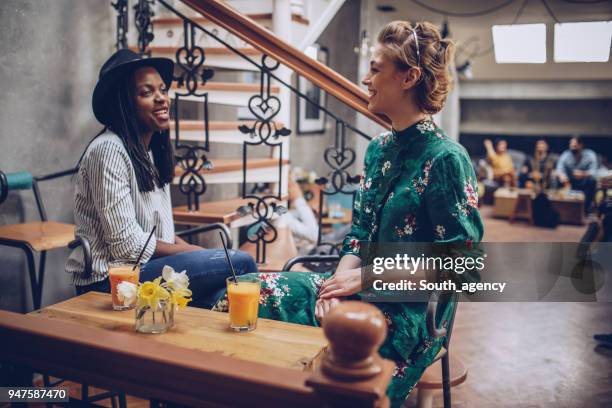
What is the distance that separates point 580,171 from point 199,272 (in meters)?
9.19

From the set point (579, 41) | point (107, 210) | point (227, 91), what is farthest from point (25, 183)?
point (579, 41)

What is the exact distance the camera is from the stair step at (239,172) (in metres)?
3.31

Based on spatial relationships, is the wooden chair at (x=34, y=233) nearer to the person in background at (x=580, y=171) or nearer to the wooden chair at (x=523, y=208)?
the wooden chair at (x=523, y=208)

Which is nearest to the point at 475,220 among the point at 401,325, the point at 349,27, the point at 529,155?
the point at 401,325

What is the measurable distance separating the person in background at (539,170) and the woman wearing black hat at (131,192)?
23.8 feet

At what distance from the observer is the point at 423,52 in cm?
158

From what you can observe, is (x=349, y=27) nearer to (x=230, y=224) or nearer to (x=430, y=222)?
(x=230, y=224)

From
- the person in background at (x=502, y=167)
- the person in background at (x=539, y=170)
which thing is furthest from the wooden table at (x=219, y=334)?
the person in background at (x=502, y=167)

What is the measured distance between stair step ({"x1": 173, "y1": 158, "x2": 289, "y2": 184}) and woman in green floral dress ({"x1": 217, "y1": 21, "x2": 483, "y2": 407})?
65.8 inches

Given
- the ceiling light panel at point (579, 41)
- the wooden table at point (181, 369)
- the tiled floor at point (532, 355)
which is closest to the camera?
the wooden table at point (181, 369)

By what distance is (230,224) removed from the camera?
314cm

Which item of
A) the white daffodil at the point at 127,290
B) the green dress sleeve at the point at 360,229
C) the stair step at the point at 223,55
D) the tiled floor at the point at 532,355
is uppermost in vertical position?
the stair step at the point at 223,55

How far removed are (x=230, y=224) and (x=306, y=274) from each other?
1.42 m

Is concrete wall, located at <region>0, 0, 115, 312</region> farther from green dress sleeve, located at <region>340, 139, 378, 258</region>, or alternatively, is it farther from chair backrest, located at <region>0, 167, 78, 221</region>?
green dress sleeve, located at <region>340, 139, 378, 258</region>
